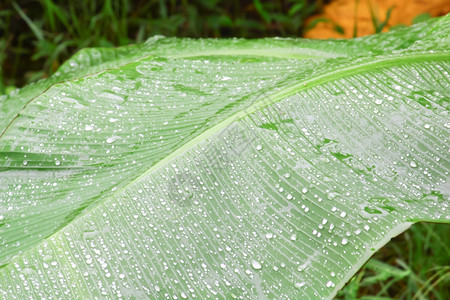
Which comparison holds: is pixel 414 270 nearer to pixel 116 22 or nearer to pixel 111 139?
pixel 111 139

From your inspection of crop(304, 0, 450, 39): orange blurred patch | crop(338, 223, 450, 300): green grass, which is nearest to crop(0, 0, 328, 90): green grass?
crop(304, 0, 450, 39): orange blurred patch

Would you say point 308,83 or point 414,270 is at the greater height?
point 308,83

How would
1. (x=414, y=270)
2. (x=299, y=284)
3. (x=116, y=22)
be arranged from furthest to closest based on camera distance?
(x=116, y=22) < (x=414, y=270) < (x=299, y=284)

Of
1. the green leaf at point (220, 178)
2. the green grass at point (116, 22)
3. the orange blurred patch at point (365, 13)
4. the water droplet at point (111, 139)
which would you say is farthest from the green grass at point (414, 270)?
the green grass at point (116, 22)

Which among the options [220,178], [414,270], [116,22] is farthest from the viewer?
[116,22]

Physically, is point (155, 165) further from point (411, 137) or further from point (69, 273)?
point (411, 137)

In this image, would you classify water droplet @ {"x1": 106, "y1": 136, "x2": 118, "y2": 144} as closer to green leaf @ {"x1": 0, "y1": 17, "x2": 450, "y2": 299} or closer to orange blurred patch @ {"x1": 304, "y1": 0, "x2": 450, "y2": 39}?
green leaf @ {"x1": 0, "y1": 17, "x2": 450, "y2": 299}

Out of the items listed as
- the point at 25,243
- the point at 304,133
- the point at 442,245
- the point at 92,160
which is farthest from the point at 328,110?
the point at 442,245

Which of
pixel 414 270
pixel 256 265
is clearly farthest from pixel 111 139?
pixel 414 270

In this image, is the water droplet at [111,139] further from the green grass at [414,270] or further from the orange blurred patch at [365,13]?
the orange blurred patch at [365,13]
